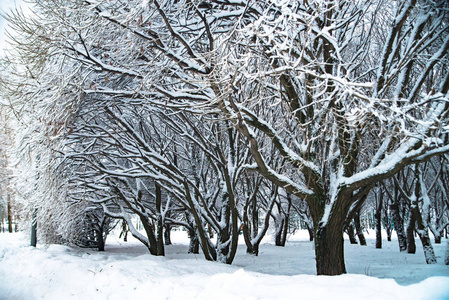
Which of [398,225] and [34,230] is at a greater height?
[34,230]

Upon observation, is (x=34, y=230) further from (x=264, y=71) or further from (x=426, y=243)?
(x=426, y=243)

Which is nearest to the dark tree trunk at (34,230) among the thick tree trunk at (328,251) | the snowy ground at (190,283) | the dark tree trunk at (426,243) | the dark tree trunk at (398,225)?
the snowy ground at (190,283)

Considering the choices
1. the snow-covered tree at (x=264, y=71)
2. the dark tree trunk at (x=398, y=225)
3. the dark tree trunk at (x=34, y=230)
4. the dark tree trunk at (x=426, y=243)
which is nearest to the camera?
the snow-covered tree at (x=264, y=71)

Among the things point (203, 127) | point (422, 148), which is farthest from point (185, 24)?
point (203, 127)

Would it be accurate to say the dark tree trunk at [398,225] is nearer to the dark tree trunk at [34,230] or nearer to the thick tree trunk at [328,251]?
the thick tree trunk at [328,251]

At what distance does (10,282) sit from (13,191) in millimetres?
5627

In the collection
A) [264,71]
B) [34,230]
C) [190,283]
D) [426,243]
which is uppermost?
[264,71]

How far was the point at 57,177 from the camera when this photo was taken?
9.09 metres

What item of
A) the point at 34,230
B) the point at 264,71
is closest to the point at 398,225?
the point at 264,71

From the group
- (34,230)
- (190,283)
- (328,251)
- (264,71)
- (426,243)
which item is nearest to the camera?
(190,283)

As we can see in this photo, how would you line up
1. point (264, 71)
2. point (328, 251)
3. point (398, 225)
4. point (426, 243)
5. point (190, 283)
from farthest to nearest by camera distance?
point (398, 225) → point (426, 243) → point (328, 251) → point (264, 71) → point (190, 283)

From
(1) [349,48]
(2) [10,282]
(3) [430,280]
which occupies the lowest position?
(2) [10,282]

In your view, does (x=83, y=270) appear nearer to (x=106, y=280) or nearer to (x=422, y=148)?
(x=106, y=280)

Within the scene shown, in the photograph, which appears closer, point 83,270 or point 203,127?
point 83,270
